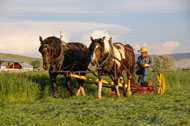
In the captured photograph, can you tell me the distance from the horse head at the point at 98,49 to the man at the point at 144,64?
9.52 feet

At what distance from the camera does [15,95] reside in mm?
11633

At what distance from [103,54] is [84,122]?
4.24 meters

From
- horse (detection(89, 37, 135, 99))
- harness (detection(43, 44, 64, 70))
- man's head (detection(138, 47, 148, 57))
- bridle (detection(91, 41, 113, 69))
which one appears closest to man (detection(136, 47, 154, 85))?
man's head (detection(138, 47, 148, 57))

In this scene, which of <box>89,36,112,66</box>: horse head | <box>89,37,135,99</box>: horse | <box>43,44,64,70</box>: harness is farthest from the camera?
<box>43,44,64,70</box>: harness

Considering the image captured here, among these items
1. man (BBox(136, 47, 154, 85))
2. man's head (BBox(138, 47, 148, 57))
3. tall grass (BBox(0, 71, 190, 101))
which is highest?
man's head (BBox(138, 47, 148, 57))

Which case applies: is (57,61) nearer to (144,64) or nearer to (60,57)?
(60,57)

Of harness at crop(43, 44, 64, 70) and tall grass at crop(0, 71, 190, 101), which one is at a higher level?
harness at crop(43, 44, 64, 70)

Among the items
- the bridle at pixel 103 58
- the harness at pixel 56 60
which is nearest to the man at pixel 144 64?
the bridle at pixel 103 58

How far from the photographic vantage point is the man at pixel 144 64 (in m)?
12.6

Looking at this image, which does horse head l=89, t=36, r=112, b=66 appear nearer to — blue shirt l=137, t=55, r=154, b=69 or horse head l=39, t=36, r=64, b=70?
horse head l=39, t=36, r=64, b=70

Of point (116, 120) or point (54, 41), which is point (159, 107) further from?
point (54, 41)

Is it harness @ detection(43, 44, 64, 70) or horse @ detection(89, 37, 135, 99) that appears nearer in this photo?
horse @ detection(89, 37, 135, 99)

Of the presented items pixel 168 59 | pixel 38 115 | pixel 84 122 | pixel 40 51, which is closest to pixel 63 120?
pixel 84 122

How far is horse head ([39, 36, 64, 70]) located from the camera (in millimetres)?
10242
